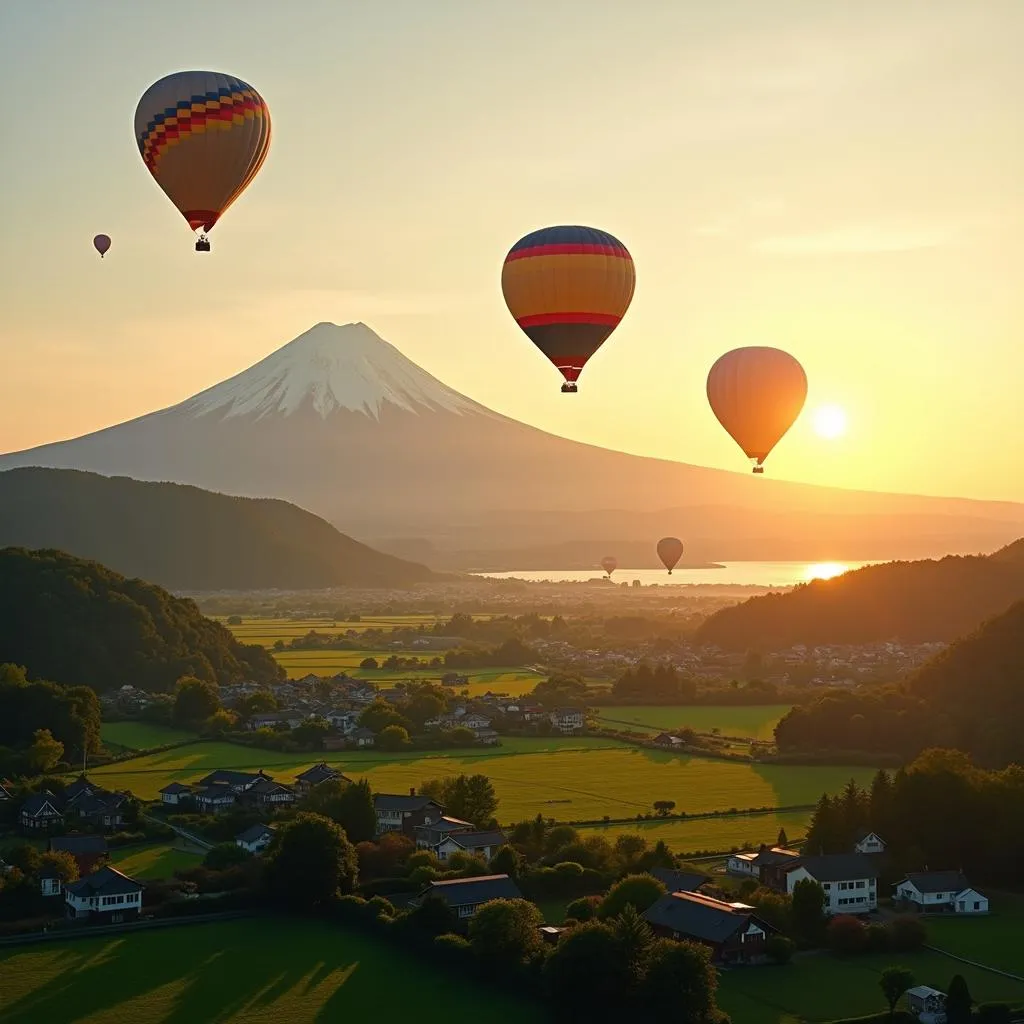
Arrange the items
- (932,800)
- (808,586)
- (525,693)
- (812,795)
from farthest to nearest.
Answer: (808,586) < (525,693) < (812,795) < (932,800)

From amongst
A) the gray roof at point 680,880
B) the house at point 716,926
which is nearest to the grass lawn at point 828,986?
the house at point 716,926

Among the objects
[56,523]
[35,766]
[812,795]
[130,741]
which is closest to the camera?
[812,795]

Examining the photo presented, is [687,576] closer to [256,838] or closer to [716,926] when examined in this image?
[256,838]

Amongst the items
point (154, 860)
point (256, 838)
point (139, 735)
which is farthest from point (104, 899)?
point (139, 735)

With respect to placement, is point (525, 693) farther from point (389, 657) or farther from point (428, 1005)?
point (428, 1005)

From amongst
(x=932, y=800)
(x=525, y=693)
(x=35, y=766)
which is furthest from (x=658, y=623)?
(x=932, y=800)

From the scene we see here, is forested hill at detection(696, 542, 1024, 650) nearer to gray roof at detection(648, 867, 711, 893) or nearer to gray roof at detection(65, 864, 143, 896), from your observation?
gray roof at detection(648, 867, 711, 893)

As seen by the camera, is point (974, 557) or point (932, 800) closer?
point (932, 800)
